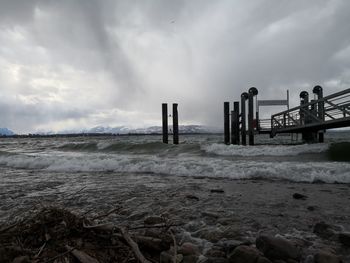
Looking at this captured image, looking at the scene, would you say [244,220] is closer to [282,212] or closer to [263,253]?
[282,212]

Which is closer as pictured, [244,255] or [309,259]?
[244,255]

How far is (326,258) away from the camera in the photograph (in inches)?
113

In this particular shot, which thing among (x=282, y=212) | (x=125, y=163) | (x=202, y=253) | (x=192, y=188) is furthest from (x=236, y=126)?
(x=202, y=253)

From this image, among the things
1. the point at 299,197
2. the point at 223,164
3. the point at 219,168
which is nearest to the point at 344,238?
the point at 299,197

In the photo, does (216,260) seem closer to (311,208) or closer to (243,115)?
(311,208)

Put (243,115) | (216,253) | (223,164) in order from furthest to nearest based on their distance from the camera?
(243,115) → (223,164) → (216,253)

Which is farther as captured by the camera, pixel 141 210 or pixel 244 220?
pixel 141 210

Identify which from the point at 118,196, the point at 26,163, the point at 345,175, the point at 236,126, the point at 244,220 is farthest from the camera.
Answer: the point at 236,126

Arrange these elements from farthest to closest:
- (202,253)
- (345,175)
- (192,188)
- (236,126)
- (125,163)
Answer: (236,126) → (125,163) → (345,175) → (192,188) → (202,253)

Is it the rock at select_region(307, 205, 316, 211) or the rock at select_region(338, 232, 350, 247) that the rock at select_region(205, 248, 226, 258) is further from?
the rock at select_region(307, 205, 316, 211)

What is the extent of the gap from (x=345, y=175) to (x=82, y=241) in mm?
7493

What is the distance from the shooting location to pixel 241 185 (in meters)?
7.46

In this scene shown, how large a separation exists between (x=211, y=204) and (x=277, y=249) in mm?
2475

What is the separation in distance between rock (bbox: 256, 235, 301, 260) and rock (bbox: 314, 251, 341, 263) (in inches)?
7.8
